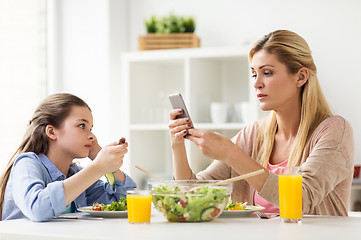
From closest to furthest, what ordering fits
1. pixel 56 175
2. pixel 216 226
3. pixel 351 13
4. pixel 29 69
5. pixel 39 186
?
pixel 216 226
pixel 39 186
pixel 56 175
pixel 351 13
pixel 29 69

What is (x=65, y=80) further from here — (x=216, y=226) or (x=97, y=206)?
(x=216, y=226)

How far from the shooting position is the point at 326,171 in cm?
198

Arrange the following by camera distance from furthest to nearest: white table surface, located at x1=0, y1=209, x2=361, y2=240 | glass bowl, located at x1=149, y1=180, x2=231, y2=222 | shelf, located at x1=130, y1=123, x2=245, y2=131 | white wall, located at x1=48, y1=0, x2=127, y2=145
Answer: white wall, located at x1=48, y1=0, x2=127, y2=145 → shelf, located at x1=130, y1=123, x2=245, y2=131 → glass bowl, located at x1=149, y1=180, x2=231, y2=222 → white table surface, located at x1=0, y1=209, x2=361, y2=240

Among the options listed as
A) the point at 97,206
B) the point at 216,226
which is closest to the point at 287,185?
the point at 216,226

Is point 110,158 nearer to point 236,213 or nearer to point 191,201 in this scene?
point 191,201

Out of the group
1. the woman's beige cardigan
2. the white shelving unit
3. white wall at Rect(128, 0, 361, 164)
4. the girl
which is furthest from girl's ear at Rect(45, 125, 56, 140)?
white wall at Rect(128, 0, 361, 164)

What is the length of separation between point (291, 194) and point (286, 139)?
779 mm

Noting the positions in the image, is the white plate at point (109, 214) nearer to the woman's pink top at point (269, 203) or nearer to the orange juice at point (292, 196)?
the orange juice at point (292, 196)

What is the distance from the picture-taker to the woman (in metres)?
1.91

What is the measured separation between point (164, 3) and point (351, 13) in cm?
135

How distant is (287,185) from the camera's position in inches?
63.5

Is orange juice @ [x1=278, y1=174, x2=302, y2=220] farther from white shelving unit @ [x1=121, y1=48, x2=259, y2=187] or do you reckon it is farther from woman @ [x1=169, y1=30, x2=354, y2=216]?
white shelving unit @ [x1=121, y1=48, x2=259, y2=187]

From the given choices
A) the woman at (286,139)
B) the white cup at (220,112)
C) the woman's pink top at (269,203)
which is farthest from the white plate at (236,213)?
the white cup at (220,112)

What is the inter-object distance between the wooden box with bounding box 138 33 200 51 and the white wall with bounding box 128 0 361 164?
0.23 m
